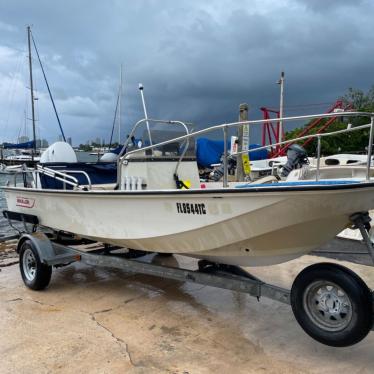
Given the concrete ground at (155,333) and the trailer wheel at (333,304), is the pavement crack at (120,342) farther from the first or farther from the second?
the trailer wheel at (333,304)

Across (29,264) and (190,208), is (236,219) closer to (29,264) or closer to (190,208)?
(190,208)

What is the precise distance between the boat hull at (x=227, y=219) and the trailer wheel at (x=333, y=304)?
1.29ft

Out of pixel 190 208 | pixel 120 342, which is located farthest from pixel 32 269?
pixel 190 208

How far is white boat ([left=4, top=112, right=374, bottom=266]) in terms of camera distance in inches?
128

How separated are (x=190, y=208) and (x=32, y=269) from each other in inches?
110

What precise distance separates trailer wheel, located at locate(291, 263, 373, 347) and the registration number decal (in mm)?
989

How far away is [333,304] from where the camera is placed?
10.6ft

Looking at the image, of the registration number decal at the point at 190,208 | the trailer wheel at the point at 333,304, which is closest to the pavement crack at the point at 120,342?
the registration number decal at the point at 190,208

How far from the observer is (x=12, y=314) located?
14.9 ft

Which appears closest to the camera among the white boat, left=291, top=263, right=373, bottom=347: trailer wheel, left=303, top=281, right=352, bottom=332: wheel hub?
left=291, top=263, right=373, bottom=347: trailer wheel

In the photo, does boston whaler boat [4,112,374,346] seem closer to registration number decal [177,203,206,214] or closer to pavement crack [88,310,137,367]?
registration number decal [177,203,206,214]

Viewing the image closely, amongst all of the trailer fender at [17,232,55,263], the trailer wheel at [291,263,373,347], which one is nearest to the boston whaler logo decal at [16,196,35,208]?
the trailer fender at [17,232,55,263]

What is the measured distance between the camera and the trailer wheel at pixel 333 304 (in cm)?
305

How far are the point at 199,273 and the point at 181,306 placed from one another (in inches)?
27.0
